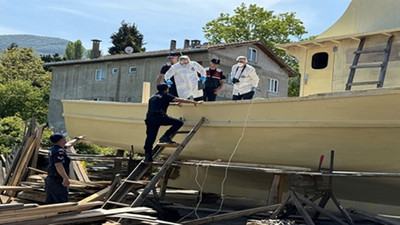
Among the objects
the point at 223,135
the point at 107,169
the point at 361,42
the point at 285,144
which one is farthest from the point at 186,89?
the point at 107,169

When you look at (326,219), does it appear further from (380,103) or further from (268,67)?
(268,67)

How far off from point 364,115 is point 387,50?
157cm

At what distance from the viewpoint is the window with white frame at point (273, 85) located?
27.6 meters

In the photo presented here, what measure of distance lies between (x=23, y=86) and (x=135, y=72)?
11752mm

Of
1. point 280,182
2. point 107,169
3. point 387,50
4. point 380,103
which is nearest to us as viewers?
point 380,103

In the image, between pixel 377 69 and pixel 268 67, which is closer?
pixel 377 69

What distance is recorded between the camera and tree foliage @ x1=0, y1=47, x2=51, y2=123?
108 feet

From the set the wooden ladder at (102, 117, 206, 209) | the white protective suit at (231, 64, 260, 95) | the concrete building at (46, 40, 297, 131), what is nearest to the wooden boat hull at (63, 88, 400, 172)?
the wooden ladder at (102, 117, 206, 209)

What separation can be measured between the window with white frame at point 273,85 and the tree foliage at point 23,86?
51.8 feet

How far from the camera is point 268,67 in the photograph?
89.7 ft

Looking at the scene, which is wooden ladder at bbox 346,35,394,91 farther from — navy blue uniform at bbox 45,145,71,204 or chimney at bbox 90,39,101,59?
chimney at bbox 90,39,101,59

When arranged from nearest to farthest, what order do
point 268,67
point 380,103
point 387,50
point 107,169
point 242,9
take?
1. point 380,103
2. point 387,50
3. point 107,169
4. point 268,67
5. point 242,9

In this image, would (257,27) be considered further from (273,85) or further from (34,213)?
(34,213)

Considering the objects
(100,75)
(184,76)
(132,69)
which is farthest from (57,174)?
(100,75)
